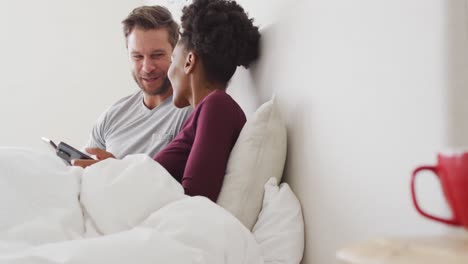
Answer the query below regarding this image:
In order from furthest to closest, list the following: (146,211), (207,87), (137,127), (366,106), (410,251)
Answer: (137,127) → (207,87) → (146,211) → (366,106) → (410,251)

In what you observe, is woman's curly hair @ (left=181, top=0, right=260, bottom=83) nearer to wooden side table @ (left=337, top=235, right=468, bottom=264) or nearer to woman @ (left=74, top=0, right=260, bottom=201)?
woman @ (left=74, top=0, right=260, bottom=201)

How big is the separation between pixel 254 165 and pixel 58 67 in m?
1.93

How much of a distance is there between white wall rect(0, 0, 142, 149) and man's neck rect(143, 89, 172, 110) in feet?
3.16

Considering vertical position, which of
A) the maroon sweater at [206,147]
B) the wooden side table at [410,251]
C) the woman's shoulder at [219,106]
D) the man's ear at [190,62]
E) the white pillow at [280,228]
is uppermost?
the wooden side table at [410,251]

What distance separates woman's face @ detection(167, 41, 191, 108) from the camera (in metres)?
1.37

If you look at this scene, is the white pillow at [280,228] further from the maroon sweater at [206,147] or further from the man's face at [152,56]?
the man's face at [152,56]

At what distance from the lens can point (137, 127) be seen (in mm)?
1717

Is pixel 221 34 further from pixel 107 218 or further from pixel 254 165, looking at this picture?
pixel 107 218

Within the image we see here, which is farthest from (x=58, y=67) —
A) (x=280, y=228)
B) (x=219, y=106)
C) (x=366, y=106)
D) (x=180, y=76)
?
(x=366, y=106)

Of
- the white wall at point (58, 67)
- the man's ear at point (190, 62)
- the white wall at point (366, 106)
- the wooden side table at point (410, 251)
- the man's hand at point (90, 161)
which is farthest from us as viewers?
the white wall at point (58, 67)

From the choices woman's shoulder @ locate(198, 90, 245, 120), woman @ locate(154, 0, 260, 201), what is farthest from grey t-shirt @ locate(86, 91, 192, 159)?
woman's shoulder @ locate(198, 90, 245, 120)

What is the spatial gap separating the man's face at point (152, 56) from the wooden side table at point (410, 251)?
4.74 ft

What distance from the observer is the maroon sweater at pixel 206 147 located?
1.03 metres

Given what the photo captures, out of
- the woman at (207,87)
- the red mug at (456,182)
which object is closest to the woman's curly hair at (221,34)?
the woman at (207,87)
